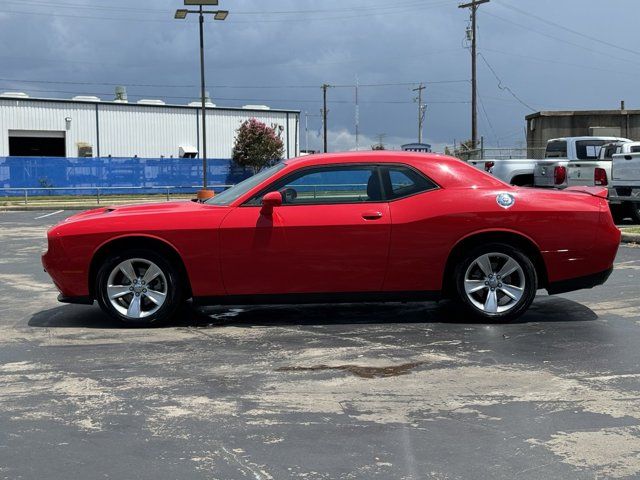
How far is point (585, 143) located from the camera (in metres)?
19.7

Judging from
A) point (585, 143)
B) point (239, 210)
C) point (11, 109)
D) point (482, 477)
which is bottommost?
point (482, 477)

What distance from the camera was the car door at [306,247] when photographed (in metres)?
6.76

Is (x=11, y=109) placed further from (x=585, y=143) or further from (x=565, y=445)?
(x=565, y=445)

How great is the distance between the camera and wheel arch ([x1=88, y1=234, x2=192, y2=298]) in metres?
6.86

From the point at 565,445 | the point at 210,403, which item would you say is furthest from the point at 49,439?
the point at 565,445

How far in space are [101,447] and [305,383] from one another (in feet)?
5.06

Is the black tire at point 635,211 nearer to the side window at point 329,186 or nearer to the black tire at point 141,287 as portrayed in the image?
the side window at point 329,186

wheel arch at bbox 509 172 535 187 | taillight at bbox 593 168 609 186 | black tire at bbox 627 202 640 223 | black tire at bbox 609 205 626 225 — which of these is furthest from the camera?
wheel arch at bbox 509 172 535 187

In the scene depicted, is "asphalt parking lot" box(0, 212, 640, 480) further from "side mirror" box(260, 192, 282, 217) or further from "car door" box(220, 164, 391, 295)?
"side mirror" box(260, 192, 282, 217)

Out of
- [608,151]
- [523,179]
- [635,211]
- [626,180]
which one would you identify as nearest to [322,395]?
[626,180]

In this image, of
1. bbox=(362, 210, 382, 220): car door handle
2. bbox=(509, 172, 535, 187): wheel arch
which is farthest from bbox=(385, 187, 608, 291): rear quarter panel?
bbox=(509, 172, 535, 187): wheel arch

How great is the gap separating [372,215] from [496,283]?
1.30 m

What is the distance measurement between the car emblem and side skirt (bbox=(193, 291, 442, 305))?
3.22 ft

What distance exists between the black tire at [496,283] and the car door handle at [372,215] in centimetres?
85
